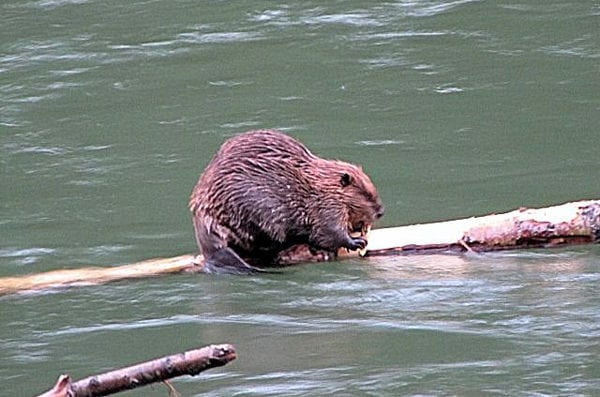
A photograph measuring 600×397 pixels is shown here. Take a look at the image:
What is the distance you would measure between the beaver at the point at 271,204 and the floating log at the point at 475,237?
0.22 metres

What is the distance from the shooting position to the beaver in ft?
22.2

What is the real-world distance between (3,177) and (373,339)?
13.3ft

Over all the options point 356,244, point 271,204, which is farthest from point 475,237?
point 271,204

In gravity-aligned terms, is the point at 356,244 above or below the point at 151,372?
below

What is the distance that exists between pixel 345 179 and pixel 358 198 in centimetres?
10

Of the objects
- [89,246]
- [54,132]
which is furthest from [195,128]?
[89,246]

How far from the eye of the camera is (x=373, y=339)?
564 centimetres

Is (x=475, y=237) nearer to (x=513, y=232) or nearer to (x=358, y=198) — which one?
(x=513, y=232)

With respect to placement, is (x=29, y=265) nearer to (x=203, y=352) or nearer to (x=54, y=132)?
(x=54, y=132)

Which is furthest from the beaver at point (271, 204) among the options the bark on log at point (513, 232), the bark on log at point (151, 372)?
the bark on log at point (151, 372)

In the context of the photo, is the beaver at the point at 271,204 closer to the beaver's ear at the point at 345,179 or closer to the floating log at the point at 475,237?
the beaver's ear at the point at 345,179

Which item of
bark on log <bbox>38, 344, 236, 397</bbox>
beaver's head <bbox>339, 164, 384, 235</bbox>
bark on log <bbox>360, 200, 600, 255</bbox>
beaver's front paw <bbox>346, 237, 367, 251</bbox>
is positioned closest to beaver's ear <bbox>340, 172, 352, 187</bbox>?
beaver's head <bbox>339, 164, 384, 235</bbox>

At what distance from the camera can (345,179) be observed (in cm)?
687

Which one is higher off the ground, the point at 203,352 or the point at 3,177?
the point at 203,352
